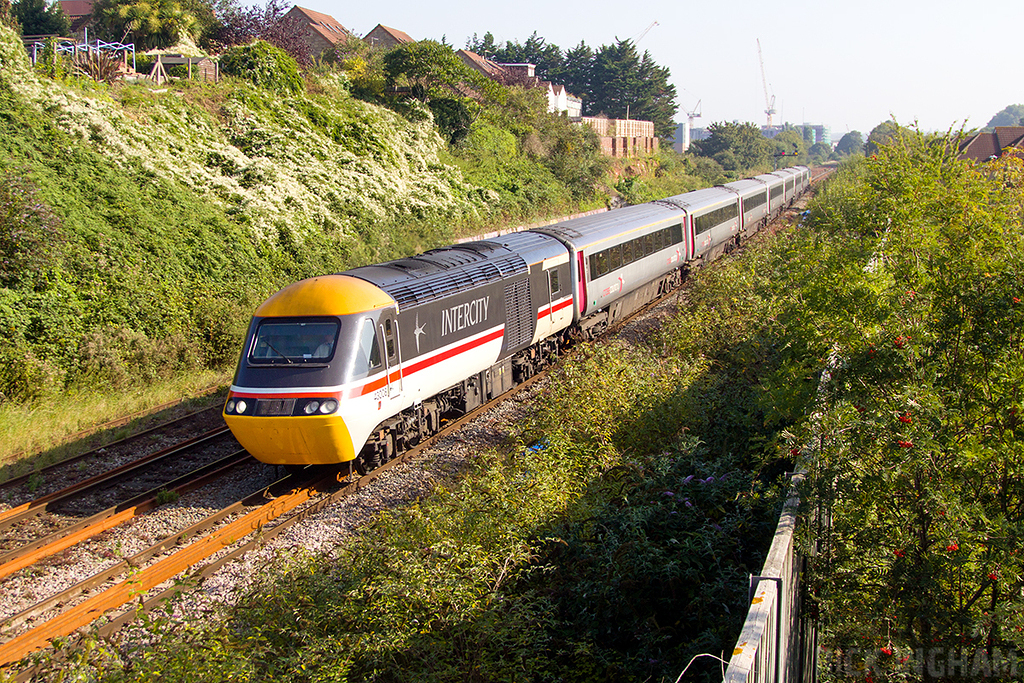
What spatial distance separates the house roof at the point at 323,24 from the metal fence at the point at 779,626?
50163 millimetres

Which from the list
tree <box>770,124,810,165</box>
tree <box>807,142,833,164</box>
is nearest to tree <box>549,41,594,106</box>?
tree <box>770,124,810,165</box>

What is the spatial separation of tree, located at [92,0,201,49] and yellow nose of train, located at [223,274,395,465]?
27.6 m

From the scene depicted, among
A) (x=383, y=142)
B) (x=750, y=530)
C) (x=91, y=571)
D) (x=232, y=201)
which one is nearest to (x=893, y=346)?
(x=750, y=530)

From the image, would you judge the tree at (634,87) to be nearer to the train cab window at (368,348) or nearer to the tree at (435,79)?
the tree at (435,79)

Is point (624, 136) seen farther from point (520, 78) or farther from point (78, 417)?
point (78, 417)

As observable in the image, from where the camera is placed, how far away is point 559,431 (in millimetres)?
9523

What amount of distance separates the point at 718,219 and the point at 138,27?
2576 cm

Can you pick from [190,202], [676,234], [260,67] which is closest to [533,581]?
[190,202]

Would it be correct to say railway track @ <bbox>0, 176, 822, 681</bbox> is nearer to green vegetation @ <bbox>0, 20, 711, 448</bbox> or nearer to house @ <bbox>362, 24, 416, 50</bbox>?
green vegetation @ <bbox>0, 20, 711, 448</bbox>

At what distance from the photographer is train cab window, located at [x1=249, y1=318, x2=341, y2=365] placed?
9.13 metres

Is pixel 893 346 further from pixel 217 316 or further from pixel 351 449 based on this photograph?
pixel 217 316

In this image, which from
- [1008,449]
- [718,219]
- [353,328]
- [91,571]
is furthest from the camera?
[718,219]

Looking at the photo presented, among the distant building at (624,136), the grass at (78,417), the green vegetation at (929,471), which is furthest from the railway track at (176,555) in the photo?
the distant building at (624,136)

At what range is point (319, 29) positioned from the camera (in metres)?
49.4
